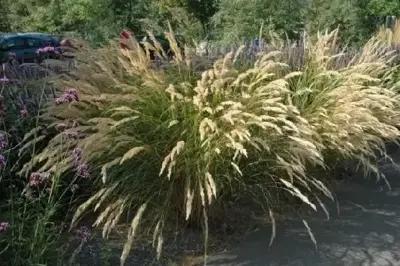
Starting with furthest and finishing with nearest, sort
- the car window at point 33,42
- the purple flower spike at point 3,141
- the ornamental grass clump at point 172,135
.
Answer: the car window at point 33,42
the ornamental grass clump at point 172,135
the purple flower spike at point 3,141

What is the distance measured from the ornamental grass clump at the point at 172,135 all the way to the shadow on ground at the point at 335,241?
357 millimetres

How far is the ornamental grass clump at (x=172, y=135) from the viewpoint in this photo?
4.50 m

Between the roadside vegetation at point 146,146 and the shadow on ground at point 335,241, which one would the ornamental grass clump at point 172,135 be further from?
the shadow on ground at point 335,241

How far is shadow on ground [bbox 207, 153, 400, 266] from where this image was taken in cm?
470

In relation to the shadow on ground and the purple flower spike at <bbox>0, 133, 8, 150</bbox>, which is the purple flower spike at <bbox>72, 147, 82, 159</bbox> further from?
the shadow on ground

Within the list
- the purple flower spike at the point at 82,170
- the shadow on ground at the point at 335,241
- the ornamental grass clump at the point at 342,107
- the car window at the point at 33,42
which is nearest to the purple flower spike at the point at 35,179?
the purple flower spike at the point at 82,170

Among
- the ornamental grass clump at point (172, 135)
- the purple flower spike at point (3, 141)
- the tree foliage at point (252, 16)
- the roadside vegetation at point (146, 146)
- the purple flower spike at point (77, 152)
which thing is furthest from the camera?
the tree foliage at point (252, 16)

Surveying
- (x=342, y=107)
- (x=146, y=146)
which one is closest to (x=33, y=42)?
(x=342, y=107)

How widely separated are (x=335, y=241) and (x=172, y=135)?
66.6 inches

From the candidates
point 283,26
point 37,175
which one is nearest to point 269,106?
point 37,175

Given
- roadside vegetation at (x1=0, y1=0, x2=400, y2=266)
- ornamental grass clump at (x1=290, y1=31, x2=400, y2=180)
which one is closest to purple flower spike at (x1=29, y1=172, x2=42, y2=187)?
roadside vegetation at (x1=0, y1=0, x2=400, y2=266)

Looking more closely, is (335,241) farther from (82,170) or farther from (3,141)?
(3,141)

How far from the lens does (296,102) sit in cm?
590

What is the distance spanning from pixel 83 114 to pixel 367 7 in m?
19.3
